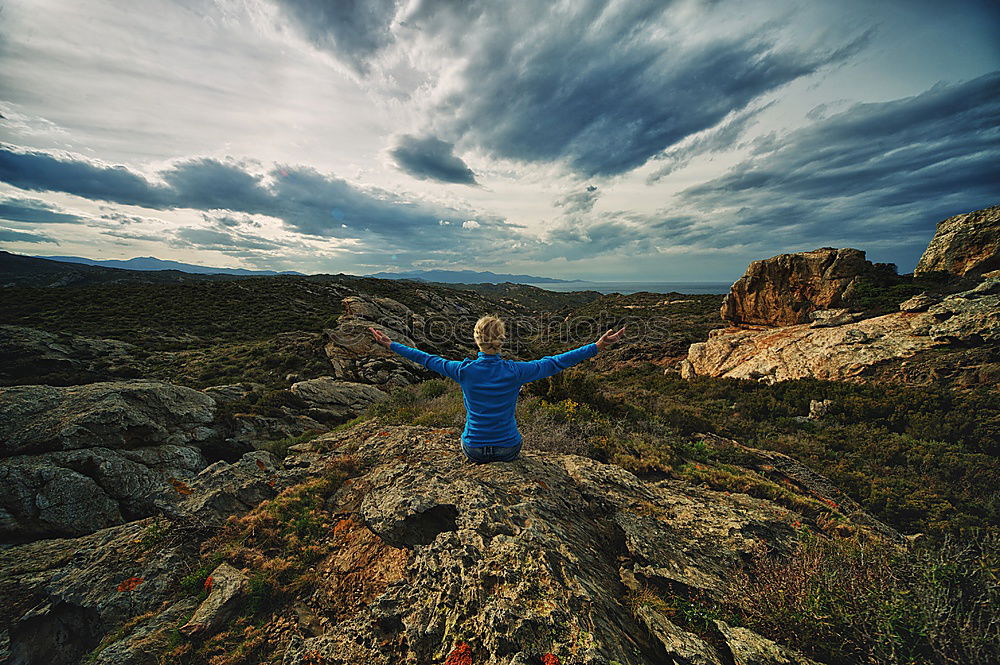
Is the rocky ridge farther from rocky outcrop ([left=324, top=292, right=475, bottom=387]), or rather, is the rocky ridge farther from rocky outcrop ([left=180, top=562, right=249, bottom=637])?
rocky outcrop ([left=180, top=562, right=249, bottom=637])

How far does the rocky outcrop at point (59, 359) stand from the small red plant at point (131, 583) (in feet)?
47.7

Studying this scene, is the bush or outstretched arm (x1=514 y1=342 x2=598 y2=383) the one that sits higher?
outstretched arm (x1=514 y1=342 x2=598 y2=383)

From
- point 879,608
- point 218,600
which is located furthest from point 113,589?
point 879,608

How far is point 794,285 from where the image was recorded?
67.0 feet

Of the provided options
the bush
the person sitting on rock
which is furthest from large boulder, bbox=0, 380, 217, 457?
the bush

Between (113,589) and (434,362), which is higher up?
(434,362)

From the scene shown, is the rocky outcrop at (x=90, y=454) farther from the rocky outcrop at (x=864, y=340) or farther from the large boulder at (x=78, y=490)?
the rocky outcrop at (x=864, y=340)

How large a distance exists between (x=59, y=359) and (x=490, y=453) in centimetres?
2448

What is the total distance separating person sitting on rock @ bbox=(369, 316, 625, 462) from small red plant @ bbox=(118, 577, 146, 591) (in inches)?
145

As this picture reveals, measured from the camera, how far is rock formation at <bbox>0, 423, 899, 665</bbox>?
2.48m

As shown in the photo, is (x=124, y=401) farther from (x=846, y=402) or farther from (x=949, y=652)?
(x=846, y=402)

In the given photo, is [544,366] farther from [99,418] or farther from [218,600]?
[99,418]

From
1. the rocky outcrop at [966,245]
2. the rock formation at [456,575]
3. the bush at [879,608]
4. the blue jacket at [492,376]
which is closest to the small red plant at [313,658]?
the rock formation at [456,575]

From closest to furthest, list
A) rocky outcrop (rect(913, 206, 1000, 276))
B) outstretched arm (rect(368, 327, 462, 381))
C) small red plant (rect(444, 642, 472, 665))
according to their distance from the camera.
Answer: small red plant (rect(444, 642, 472, 665)) → outstretched arm (rect(368, 327, 462, 381)) → rocky outcrop (rect(913, 206, 1000, 276))
